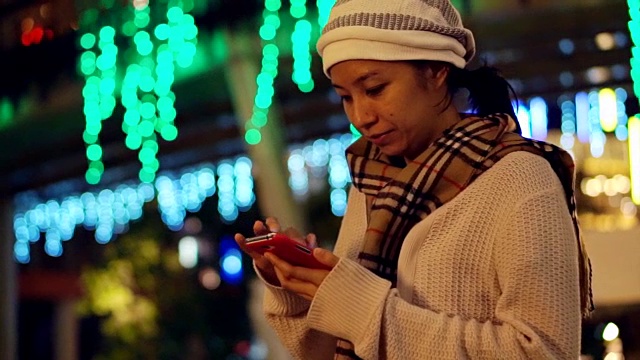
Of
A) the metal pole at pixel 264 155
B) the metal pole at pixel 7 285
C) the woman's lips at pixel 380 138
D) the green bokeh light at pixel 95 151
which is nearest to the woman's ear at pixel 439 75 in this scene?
the woman's lips at pixel 380 138

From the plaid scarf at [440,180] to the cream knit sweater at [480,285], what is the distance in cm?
2

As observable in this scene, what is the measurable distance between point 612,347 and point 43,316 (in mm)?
19734

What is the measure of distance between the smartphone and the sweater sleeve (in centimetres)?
5

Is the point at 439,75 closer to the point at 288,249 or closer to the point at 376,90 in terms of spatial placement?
the point at 376,90

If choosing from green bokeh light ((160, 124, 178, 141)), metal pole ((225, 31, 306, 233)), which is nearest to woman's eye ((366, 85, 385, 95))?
metal pole ((225, 31, 306, 233))

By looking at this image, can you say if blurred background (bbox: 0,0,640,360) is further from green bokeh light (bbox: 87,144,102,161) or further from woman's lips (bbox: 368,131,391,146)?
woman's lips (bbox: 368,131,391,146)

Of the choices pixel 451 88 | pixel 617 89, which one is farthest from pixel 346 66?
pixel 617 89

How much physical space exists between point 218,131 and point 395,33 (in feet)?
36.3

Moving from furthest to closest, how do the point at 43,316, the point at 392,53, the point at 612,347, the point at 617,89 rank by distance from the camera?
the point at 43,316 < the point at 617,89 < the point at 612,347 < the point at 392,53

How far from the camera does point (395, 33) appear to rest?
5.17 feet

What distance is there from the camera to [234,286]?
42.0ft

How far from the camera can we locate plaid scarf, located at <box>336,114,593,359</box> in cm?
157

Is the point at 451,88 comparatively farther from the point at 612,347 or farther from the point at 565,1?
the point at 565,1

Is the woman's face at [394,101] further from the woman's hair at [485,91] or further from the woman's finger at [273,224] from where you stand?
the woman's finger at [273,224]
